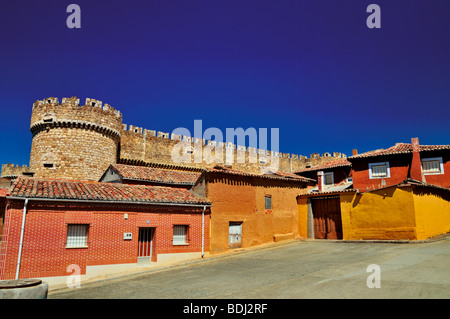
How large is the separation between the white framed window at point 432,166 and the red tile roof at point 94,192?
15.0m

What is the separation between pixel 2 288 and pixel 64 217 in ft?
19.2

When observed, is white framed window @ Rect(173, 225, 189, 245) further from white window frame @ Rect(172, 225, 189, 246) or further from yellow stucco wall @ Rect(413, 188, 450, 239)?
yellow stucco wall @ Rect(413, 188, 450, 239)

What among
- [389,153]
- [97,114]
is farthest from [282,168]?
[97,114]

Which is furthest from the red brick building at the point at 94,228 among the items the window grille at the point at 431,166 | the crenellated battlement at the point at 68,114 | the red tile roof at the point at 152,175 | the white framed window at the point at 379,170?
the window grille at the point at 431,166

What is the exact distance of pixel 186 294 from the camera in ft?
29.9

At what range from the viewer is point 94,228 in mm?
13539

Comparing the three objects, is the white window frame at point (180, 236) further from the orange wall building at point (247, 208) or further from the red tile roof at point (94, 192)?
the orange wall building at point (247, 208)

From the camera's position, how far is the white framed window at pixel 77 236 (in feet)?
43.0

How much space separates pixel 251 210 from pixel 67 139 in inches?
582

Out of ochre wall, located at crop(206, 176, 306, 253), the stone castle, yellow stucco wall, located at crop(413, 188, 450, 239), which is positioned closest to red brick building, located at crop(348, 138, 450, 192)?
yellow stucco wall, located at crop(413, 188, 450, 239)

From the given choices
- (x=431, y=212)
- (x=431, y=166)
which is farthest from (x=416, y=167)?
(x=431, y=212)

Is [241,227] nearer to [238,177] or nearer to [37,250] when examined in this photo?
[238,177]

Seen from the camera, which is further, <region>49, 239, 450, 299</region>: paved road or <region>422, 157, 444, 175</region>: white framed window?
<region>422, 157, 444, 175</region>: white framed window

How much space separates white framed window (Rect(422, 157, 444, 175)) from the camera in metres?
21.5
